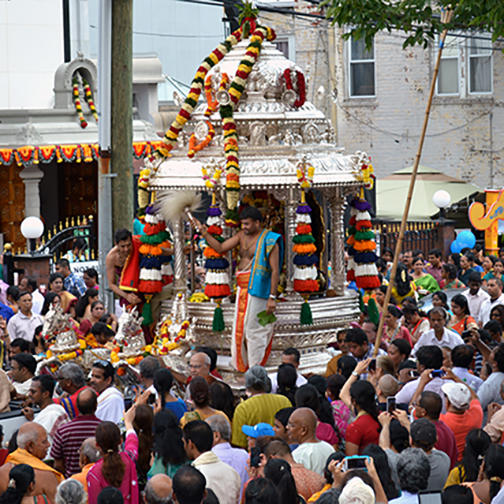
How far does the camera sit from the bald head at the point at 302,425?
729cm

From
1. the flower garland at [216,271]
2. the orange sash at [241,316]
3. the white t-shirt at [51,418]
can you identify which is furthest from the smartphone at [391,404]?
the flower garland at [216,271]

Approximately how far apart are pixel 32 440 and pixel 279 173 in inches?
217

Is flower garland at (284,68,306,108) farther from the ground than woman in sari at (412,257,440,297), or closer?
farther from the ground

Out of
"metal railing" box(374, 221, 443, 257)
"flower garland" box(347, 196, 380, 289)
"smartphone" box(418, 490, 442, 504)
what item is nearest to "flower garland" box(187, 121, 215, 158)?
"flower garland" box(347, 196, 380, 289)

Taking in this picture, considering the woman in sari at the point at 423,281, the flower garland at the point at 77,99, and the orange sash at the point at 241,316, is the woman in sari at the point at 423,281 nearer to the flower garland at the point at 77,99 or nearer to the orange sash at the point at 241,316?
the orange sash at the point at 241,316

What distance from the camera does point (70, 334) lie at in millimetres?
11195

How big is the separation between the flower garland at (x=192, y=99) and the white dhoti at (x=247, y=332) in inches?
77.1

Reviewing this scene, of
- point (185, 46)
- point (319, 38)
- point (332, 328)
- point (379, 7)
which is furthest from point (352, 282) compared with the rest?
point (185, 46)

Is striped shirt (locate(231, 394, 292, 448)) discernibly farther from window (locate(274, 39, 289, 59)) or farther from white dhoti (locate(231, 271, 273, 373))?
window (locate(274, 39, 289, 59))

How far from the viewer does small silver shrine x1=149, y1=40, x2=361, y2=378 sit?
1207 centimetres

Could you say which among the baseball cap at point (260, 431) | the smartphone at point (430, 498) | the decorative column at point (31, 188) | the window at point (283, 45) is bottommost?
the smartphone at point (430, 498)

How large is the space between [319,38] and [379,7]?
16.6 m

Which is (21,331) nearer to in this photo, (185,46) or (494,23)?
(494,23)

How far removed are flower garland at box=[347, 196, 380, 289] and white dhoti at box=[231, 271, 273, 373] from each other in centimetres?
171
